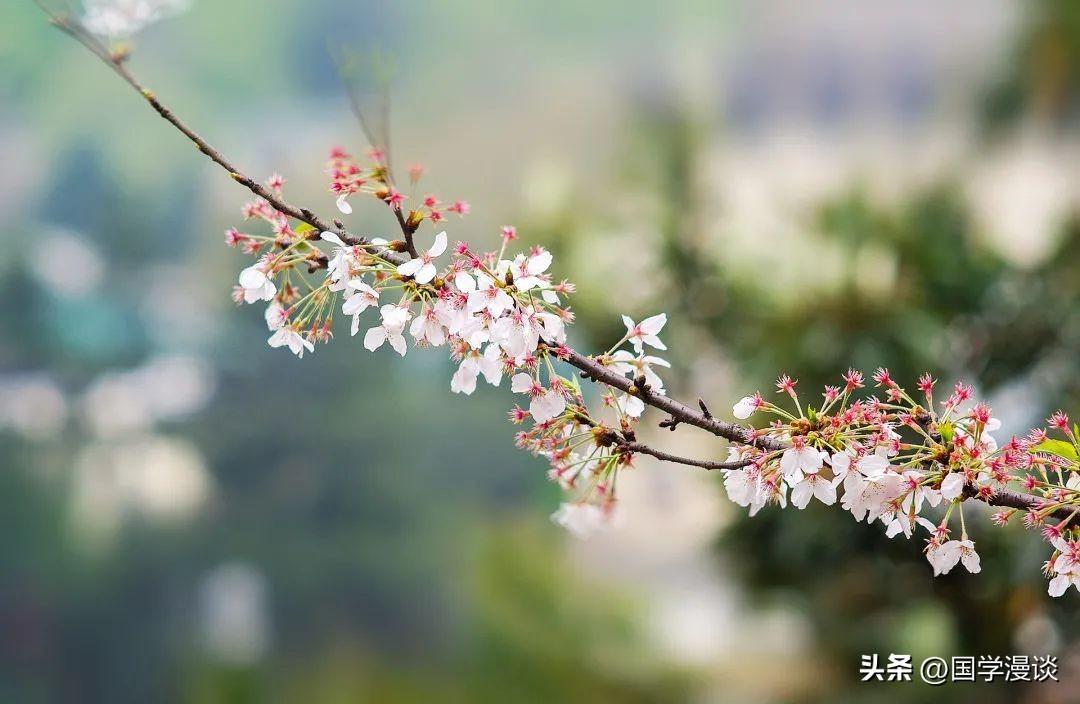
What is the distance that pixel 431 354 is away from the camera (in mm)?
3215

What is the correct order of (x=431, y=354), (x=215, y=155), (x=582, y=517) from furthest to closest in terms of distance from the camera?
(x=431, y=354)
(x=582, y=517)
(x=215, y=155)

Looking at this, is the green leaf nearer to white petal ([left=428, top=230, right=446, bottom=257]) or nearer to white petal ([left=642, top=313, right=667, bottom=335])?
white petal ([left=642, top=313, right=667, bottom=335])

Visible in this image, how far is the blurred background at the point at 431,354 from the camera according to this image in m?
2.94

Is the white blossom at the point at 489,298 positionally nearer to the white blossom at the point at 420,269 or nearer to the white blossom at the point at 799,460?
the white blossom at the point at 420,269

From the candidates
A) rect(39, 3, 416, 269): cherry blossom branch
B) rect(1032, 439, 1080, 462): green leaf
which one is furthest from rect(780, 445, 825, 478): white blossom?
rect(39, 3, 416, 269): cherry blossom branch

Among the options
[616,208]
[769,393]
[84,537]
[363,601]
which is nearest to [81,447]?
[84,537]

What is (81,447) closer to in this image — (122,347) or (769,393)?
(122,347)

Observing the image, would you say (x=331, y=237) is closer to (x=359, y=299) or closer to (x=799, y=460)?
(x=359, y=299)

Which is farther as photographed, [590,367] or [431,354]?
[431,354]

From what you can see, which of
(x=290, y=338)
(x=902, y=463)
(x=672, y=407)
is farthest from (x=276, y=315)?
(x=902, y=463)

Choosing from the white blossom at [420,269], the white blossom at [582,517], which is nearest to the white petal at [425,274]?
the white blossom at [420,269]

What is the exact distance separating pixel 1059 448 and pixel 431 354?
9.10 feet

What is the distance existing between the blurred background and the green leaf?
229 cm

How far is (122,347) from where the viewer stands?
3.23 meters
